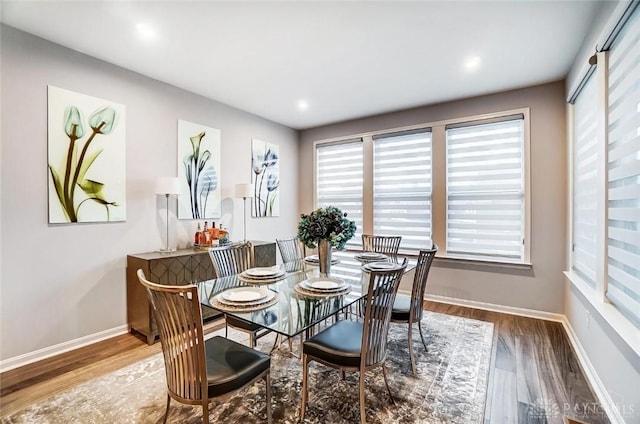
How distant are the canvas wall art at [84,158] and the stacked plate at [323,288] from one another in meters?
2.23

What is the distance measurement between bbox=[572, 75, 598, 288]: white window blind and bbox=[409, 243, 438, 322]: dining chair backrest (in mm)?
1251

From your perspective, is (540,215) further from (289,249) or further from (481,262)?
(289,249)

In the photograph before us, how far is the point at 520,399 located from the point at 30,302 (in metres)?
3.97

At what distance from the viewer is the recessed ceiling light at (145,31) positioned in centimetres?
237

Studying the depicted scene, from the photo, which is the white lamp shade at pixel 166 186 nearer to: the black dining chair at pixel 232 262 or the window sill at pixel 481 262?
the black dining chair at pixel 232 262

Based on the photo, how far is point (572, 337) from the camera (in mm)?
2850

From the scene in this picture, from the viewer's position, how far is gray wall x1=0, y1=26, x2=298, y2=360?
7.83ft

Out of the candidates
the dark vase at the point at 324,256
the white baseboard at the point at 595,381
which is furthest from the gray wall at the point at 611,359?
the dark vase at the point at 324,256

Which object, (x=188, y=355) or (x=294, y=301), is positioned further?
(x=294, y=301)

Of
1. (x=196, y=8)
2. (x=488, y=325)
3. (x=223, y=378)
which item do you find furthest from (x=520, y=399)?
(x=196, y=8)

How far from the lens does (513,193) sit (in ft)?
11.9

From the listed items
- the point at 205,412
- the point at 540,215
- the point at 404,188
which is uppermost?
the point at 404,188

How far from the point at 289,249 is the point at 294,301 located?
5.14 ft

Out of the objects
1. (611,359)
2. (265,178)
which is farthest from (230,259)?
(611,359)
